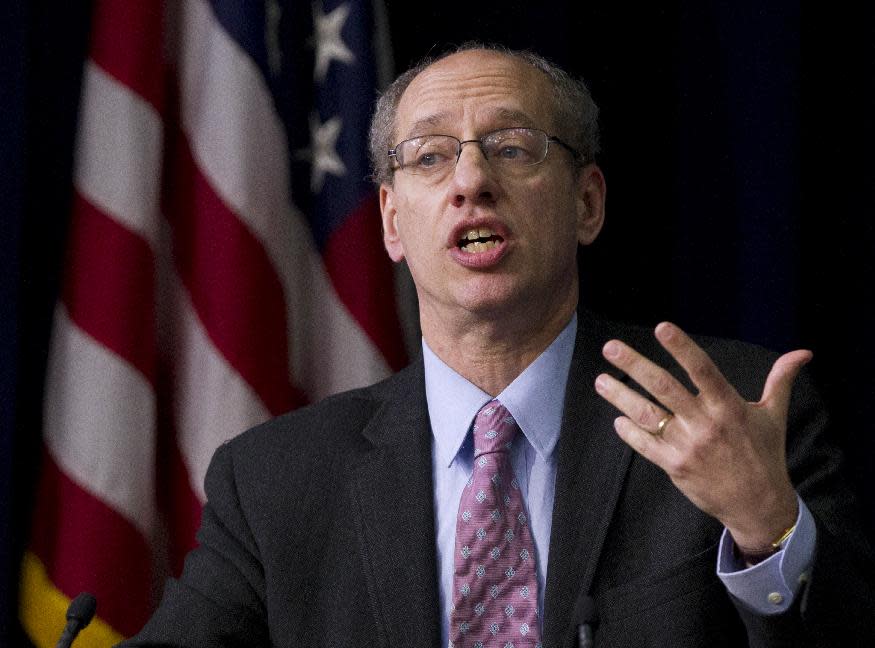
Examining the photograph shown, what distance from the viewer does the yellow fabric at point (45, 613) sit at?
7.36ft

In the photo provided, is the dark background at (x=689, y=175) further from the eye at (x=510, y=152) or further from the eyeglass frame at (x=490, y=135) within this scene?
the eye at (x=510, y=152)

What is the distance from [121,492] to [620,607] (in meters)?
1.19

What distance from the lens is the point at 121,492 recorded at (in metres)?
2.27

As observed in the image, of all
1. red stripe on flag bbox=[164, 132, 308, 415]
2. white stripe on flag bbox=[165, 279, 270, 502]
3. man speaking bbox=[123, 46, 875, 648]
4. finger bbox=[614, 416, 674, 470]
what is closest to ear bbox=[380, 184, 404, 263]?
man speaking bbox=[123, 46, 875, 648]

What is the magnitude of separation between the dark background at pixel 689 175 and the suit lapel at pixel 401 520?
2.88 ft

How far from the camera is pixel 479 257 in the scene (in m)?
1.78

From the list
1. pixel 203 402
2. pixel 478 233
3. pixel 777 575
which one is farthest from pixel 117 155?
pixel 777 575

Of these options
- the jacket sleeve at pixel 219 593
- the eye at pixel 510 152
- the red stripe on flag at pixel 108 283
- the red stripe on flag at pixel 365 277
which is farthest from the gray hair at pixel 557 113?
the jacket sleeve at pixel 219 593

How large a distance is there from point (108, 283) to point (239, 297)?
0.28 meters

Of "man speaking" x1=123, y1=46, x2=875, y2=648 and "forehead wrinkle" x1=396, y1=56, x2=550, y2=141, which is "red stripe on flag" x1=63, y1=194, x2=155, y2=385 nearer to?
"man speaking" x1=123, y1=46, x2=875, y2=648

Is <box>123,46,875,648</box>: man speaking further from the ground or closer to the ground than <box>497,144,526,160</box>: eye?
closer to the ground

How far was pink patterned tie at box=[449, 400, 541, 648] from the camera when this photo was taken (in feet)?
5.18

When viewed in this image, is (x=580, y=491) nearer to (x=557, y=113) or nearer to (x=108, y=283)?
(x=557, y=113)

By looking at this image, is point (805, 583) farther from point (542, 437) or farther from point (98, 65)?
point (98, 65)
